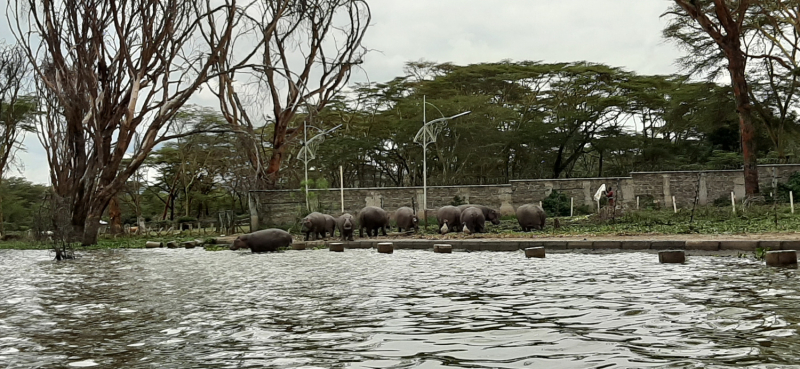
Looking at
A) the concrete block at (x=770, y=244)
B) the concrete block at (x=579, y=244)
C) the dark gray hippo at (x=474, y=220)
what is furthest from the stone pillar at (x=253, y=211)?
the concrete block at (x=770, y=244)

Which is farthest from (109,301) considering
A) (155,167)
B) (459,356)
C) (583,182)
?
(155,167)

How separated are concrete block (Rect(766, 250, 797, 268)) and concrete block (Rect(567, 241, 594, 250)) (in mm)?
5882

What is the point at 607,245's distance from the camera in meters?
16.5

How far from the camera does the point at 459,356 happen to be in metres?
5.13

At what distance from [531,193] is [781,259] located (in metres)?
22.6

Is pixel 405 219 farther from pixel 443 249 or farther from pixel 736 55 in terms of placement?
pixel 736 55

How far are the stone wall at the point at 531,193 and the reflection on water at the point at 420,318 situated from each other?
62.0 ft

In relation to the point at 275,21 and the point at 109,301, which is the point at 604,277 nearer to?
the point at 109,301

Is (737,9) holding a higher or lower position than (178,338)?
higher

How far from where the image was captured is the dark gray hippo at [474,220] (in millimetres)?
23016

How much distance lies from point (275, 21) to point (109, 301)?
2412 centimetres

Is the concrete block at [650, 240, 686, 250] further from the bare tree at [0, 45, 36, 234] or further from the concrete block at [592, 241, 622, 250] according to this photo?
the bare tree at [0, 45, 36, 234]

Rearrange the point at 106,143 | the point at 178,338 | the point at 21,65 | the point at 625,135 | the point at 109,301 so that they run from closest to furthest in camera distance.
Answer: the point at 178,338 < the point at 109,301 < the point at 106,143 < the point at 21,65 < the point at 625,135

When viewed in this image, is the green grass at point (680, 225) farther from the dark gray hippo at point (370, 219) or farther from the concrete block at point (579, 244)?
the concrete block at point (579, 244)
